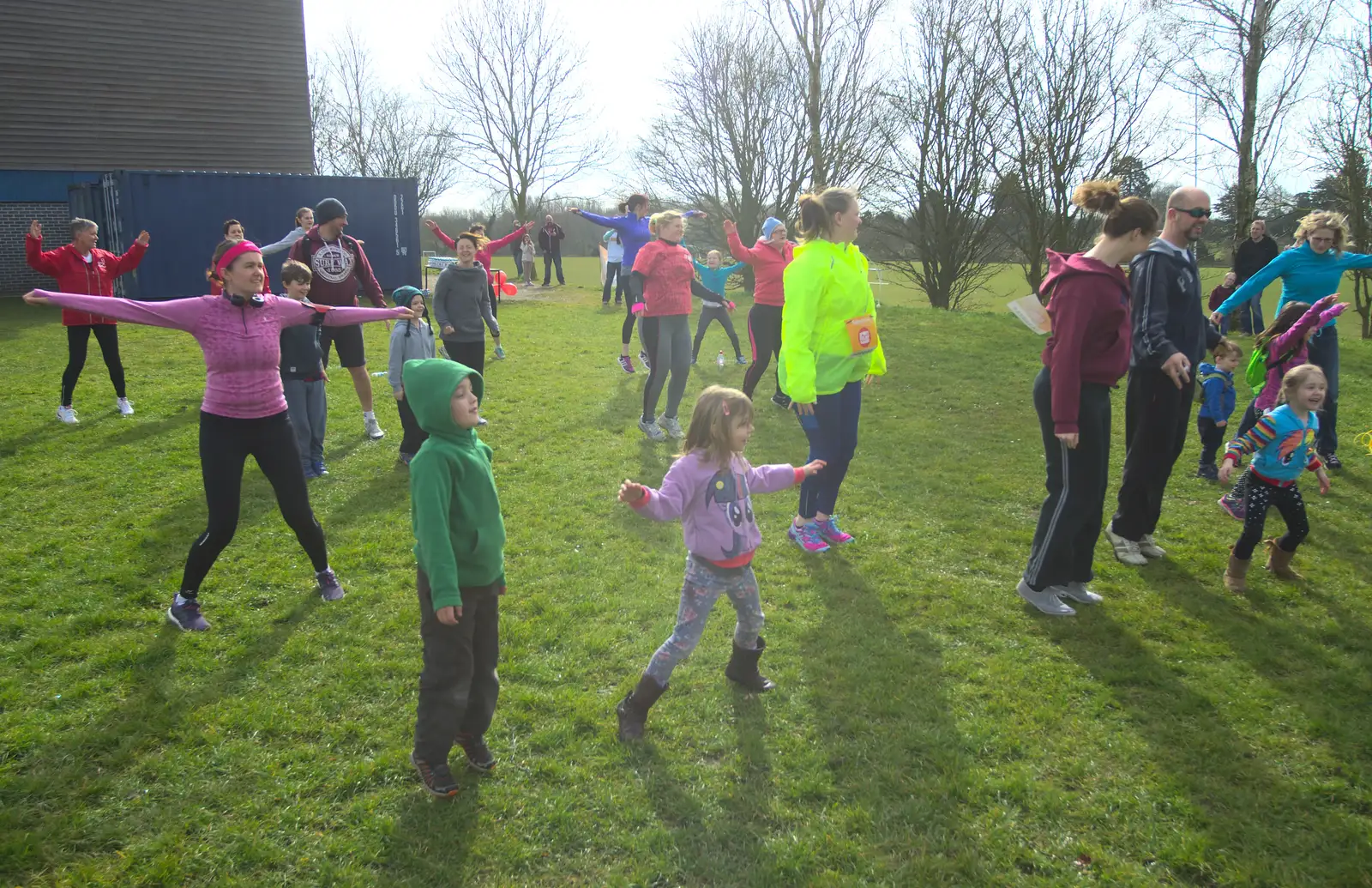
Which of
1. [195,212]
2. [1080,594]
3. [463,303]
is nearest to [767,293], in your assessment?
[463,303]

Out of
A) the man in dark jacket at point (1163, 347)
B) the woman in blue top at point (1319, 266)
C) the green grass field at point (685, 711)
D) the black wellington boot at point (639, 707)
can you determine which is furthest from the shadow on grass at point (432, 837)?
the woman in blue top at point (1319, 266)

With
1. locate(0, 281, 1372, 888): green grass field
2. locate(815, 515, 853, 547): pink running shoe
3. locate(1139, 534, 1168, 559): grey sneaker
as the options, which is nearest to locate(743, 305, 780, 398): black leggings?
locate(0, 281, 1372, 888): green grass field

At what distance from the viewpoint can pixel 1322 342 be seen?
261 inches

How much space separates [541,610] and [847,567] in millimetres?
1978

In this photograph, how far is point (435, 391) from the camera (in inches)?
119

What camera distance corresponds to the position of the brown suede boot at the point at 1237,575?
495 cm

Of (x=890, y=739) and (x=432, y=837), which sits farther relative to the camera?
(x=890, y=739)

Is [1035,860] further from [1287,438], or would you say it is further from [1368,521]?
[1368,521]

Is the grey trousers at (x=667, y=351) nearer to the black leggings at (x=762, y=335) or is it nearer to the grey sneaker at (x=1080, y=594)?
the black leggings at (x=762, y=335)

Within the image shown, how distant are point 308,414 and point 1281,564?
7.20m

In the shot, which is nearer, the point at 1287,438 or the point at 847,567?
the point at 1287,438

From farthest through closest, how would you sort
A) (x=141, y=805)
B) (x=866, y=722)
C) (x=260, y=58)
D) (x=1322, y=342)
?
(x=260, y=58) < (x=1322, y=342) < (x=866, y=722) < (x=141, y=805)

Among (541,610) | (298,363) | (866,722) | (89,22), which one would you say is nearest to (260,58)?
(89,22)

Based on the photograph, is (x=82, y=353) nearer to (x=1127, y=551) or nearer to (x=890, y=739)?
(x=890, y=739)
